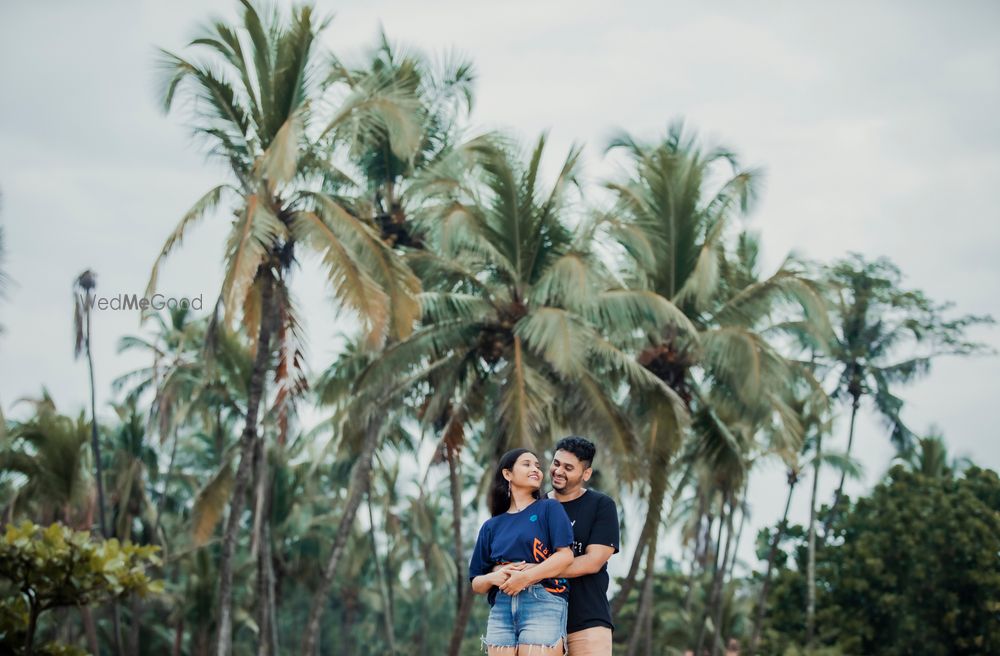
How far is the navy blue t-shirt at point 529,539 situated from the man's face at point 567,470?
216 mm

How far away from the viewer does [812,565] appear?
30094 millimetres

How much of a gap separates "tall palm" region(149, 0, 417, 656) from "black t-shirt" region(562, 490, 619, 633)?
9.57 m

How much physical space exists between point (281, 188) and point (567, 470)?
11.1 metres

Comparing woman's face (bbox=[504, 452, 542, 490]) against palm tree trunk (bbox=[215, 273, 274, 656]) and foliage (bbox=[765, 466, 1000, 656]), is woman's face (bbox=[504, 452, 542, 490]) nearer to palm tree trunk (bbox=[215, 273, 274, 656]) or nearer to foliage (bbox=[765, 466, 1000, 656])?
palm tree trunk (bbox=[215, 273, 274, 656])

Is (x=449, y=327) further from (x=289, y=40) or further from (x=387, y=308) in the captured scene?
(x=289, y=40)

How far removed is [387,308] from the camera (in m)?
15.4

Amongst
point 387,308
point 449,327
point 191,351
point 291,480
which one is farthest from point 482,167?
point 291,480

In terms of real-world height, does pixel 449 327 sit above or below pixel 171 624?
above

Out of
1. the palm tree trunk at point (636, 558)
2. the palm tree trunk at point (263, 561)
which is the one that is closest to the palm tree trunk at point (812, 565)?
the palm tree trunk at point (636, 558)

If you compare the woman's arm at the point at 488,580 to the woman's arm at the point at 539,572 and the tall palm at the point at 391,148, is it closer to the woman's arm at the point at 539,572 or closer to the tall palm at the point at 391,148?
the woman's arm at the point at 539,572

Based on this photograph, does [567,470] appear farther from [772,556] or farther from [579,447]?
[772,556]

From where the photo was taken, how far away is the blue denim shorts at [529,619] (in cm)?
578

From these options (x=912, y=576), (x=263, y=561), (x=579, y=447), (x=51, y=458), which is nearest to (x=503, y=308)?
(x=51, y=458)

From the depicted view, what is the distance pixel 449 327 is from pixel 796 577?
15597 millimetres
